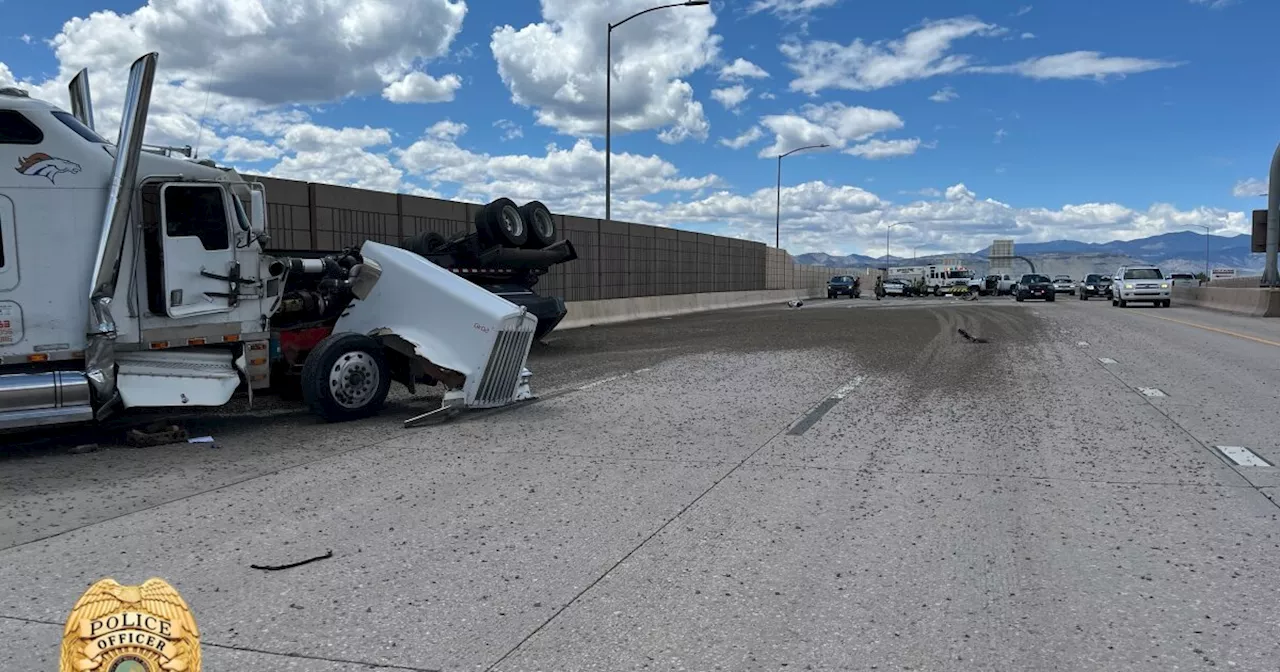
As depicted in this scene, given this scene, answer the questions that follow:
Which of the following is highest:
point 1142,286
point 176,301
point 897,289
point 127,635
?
point 1142,286

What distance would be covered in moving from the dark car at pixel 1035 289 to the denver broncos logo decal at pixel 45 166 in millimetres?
48040

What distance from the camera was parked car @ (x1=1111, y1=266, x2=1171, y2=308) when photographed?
36.3 metres

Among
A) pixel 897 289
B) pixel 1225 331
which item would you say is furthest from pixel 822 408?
pixel 897 289

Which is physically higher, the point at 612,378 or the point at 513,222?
the point at 513,222

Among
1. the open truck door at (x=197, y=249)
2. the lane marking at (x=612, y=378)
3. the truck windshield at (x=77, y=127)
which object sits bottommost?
the lane marking at (x=612, y=378)

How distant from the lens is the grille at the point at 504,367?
963 cm

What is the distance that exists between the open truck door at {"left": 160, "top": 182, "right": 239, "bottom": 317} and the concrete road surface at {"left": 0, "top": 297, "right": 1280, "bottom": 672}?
1.39 m

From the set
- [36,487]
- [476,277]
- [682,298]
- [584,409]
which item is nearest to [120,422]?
[36,487]

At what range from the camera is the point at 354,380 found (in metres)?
9.38

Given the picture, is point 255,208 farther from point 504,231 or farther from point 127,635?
point 127,635

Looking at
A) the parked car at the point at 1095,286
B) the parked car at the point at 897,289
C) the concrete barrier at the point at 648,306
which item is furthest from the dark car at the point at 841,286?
the parked car at the point at 1095,286

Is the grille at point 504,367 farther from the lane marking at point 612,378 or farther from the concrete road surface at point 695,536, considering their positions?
the lane marking at point 612,378

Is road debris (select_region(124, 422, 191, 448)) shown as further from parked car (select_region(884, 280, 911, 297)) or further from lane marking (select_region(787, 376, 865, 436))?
parked car (select_region(884, 280, 911, 297))

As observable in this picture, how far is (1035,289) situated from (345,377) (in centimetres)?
4622
